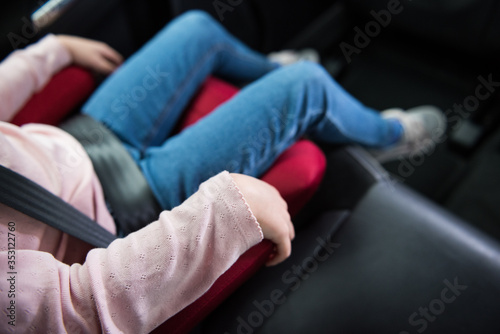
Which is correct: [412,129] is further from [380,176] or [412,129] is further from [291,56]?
[291,56]

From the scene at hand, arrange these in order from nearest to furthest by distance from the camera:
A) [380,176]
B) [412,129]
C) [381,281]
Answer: [381,281]
[380,176]
[412,129]

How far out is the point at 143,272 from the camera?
1.37 feet

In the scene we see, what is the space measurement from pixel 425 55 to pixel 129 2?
39.9 inches

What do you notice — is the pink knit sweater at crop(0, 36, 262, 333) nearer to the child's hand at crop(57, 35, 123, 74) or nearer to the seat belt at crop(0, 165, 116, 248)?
the seat belt at crop(0, 165, 116, 248)

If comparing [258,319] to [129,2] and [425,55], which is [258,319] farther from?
[425,55]

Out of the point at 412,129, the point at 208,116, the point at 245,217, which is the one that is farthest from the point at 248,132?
the point at 412,129

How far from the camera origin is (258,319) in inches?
21.9

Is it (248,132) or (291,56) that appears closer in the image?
(248,132)

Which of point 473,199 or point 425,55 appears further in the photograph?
point 425,55

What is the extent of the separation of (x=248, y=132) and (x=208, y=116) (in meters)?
0.09

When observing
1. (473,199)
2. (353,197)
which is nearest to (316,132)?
(353,197)

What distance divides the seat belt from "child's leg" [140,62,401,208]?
11 cm

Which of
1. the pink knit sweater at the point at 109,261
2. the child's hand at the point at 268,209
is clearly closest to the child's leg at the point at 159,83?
the pink knit sweater at the point at 109,261

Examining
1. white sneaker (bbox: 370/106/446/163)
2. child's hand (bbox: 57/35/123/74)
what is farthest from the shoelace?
child's hand (bbox: 57/35/123/74)
